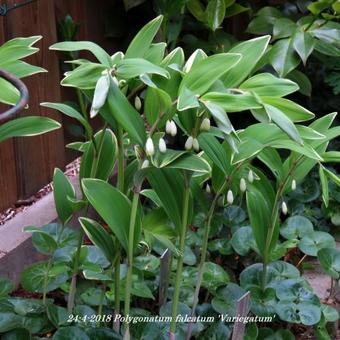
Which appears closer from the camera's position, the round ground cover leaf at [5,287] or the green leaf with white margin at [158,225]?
the green leaf with white margin at [158,225]

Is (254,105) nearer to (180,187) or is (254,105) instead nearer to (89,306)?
(180,187)

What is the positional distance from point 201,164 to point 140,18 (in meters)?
1.76

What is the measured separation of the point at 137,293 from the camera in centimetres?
202

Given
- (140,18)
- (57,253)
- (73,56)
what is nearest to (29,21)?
(73,56)

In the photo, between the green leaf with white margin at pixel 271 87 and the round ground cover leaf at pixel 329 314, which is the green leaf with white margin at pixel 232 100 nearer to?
the green leaf with white margin at pixel 271 87

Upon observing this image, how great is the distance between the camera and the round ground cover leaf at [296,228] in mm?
2502

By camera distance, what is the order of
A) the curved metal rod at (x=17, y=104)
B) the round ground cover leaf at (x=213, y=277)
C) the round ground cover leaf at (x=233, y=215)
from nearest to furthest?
1. the curved metal rod at (x=17, y=104)
2. the round ground cover leaf at (x=213, y=277)
3. the round ground cover leaf at (x=233, y=215)

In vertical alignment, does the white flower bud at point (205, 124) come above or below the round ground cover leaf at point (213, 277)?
above

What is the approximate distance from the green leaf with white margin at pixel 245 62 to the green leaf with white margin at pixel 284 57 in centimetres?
120

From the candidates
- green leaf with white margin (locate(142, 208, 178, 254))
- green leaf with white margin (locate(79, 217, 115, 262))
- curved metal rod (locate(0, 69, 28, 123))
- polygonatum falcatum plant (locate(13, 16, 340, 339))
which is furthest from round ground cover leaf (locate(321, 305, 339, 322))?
curved metal rod (locate(0, 69, 28, 123))

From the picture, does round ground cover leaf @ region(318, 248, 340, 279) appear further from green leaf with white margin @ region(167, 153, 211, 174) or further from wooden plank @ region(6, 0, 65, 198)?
wooden plank @ region(6, 0, 65, 198)

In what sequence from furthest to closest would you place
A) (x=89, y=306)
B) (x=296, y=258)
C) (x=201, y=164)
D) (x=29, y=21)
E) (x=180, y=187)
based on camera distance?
(x=296, y=258)
(x=29, y=21)
(x=89, y=306)
(x=180, y=187)
(x=201, y=164)

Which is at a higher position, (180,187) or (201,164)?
(201,164)

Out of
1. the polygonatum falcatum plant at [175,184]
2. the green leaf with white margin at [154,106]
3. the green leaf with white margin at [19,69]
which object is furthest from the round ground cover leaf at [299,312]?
the green leaf with white margin at [19,69]
